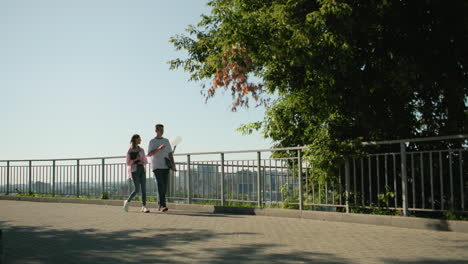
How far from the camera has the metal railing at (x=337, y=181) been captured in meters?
9.12

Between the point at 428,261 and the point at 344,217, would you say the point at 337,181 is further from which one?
the point at 428,261

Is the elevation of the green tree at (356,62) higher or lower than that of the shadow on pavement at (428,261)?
higher

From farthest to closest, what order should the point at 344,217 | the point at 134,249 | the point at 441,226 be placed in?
the point at 344,217 < the point at 441,226 < the point at 134,249

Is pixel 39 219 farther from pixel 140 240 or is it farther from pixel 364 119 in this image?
pixel 364 119

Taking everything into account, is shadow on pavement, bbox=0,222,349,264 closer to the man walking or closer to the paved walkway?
the paved walkway

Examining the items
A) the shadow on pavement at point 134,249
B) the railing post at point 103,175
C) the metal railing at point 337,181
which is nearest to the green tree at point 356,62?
the metal railing at point 337,181

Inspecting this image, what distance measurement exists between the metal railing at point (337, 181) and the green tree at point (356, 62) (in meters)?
0.51

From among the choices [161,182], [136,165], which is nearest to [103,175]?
[136,165]

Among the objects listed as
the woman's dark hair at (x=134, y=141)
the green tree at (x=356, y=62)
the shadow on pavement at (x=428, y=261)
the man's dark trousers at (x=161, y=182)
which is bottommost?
the shadow on pavement at (x=428, y=261)

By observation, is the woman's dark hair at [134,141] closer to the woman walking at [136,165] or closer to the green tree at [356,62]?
the woman walking at [136,165]

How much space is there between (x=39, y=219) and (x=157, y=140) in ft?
10.6

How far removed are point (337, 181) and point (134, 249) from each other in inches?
213

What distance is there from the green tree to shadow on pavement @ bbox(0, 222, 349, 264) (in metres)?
4.28

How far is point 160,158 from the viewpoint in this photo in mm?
12016
